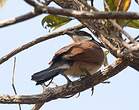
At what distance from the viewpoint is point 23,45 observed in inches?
73.5

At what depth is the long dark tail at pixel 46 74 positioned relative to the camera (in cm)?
208

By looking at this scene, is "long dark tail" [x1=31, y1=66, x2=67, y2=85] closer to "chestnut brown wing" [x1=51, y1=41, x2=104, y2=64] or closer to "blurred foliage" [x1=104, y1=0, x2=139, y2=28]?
"chestnut brown wing" [x1=51, y1=41, x2=104, y2=64]

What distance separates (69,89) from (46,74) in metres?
0.42

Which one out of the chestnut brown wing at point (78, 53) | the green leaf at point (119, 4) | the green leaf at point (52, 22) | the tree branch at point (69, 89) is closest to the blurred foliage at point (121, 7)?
the green leaf at point (119, 4)

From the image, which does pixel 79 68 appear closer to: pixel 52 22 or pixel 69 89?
pixel 52 22

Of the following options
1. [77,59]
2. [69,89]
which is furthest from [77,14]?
[77,59]

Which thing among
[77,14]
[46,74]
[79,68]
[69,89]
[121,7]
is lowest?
[79,68]

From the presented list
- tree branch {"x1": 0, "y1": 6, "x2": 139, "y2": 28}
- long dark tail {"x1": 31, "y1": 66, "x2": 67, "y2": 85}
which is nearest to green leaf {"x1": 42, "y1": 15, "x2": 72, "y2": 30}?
long dark tail {"x1": 31, "y1": 66, "x2": 67, "y2": 85}

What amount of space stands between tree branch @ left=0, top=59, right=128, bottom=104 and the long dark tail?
17 cm

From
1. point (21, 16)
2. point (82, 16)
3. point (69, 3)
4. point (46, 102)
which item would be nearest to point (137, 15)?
point (82, 16)

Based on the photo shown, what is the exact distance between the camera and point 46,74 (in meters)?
2.27

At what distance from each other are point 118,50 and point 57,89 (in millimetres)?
635

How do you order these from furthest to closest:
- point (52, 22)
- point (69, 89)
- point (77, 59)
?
point (77, 59) → point (52, 22) → point (69, 89)

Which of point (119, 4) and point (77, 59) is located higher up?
point (119, 4)
